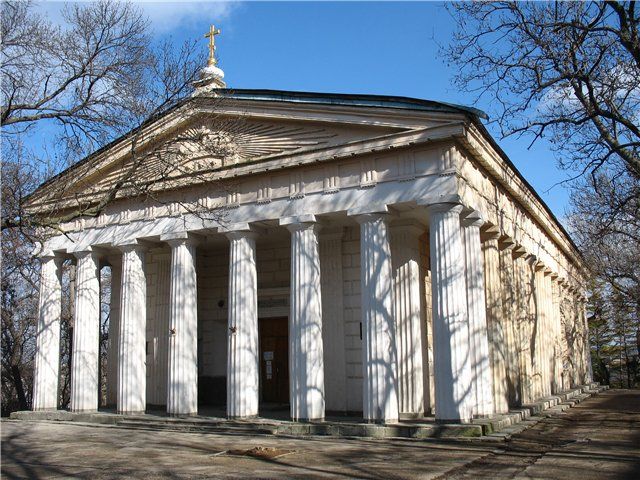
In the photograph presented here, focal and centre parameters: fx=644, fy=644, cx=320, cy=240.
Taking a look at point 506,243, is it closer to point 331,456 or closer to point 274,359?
point 274,359

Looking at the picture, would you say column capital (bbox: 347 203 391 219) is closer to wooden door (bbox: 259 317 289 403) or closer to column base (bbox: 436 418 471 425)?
column base (bbox: 436 418 471 425)

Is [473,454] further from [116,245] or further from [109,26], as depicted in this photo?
[116,245]

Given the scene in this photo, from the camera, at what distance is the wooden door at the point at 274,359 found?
21922 mm

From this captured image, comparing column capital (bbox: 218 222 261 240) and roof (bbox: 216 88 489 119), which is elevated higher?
roof (bbox: 216 88 489 119)

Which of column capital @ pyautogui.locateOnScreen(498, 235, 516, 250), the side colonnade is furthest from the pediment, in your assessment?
column capital @ pyautogui.locateOnScreen(498, 235, 516, 250)

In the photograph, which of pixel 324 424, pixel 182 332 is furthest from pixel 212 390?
pixel 324 424

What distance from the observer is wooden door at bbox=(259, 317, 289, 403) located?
21.9 meters

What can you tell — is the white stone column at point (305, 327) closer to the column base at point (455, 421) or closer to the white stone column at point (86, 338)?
the column base at point (455, 421)

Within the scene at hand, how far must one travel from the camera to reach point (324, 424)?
15883 millimetres

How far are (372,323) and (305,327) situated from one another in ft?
6.19

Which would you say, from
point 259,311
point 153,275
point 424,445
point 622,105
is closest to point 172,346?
point 259,311

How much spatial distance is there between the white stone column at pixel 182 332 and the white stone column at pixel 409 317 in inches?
237

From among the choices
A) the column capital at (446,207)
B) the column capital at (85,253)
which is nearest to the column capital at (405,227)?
the column capital at (446,207)

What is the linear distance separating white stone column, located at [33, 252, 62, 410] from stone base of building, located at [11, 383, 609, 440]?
626 mm
